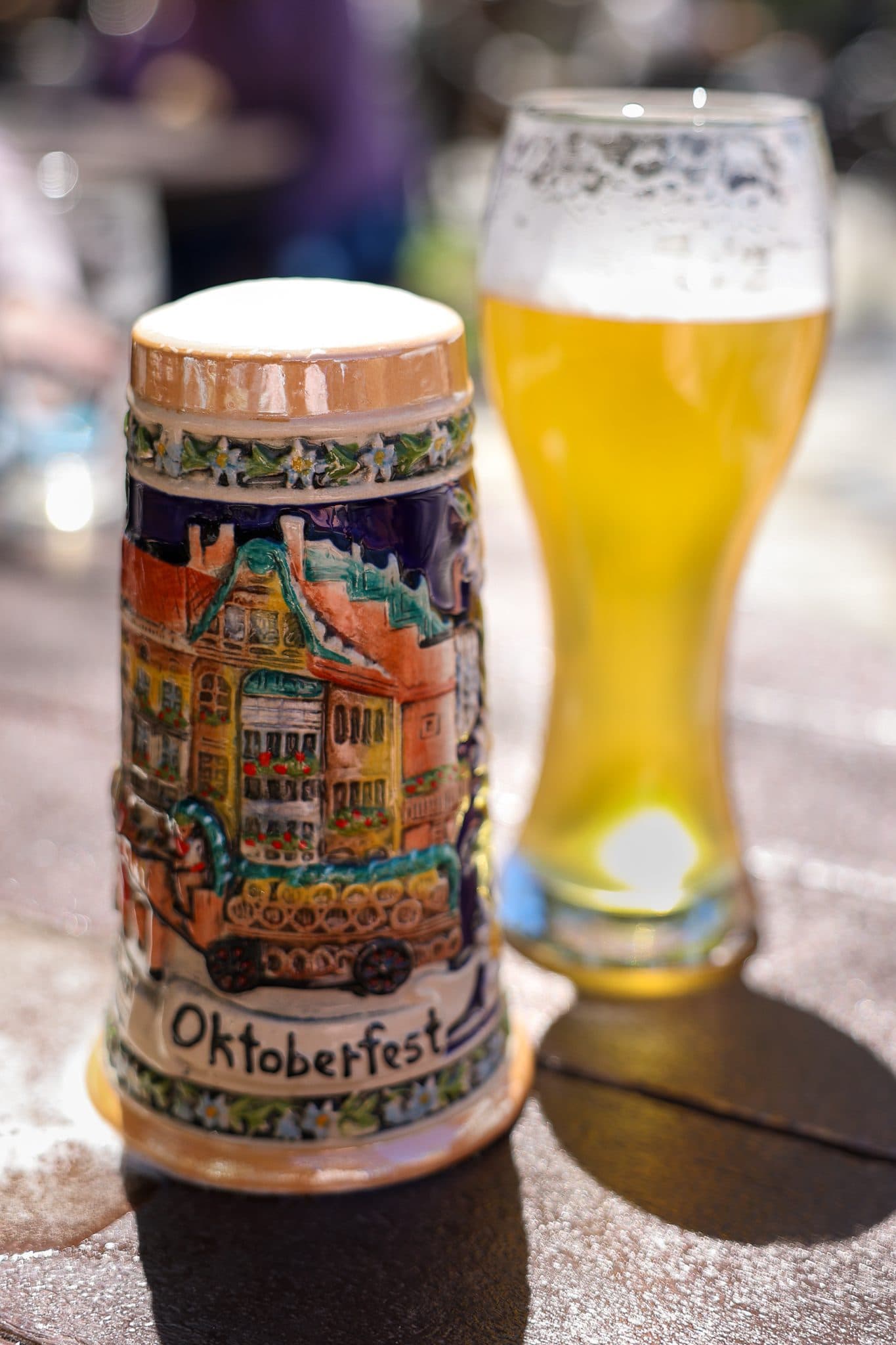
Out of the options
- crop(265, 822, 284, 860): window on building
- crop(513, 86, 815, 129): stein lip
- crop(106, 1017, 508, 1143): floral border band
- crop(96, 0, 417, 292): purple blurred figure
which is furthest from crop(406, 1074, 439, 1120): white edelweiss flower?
crop(96, 0, 417, 292): purple blurred figure

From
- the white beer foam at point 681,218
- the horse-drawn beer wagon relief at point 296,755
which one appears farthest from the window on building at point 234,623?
the white beer foam at point 681,218

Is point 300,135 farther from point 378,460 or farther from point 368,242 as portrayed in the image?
point 378,460

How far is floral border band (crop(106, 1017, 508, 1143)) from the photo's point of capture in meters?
0.54

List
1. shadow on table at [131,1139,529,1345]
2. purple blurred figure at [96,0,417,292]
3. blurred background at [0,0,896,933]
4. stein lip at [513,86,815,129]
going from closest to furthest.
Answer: shadow on table at [131,1139,529,1345] < stein lip at [513,86,815,129] < blurred background at [0,0,896,933] < purple blurred figure at [96,0,417,292]

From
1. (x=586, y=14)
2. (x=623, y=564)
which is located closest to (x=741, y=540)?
(x=623, y=564)

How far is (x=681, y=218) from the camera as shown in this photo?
612mm

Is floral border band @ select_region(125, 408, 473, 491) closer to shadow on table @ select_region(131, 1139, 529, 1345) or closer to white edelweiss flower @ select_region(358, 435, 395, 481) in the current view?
white edelweiss flower @ select_region(358, 435, 395, 481)

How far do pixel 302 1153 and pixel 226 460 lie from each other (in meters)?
0.25

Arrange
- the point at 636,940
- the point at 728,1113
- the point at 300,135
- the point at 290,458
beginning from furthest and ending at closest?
the point at 300,135, the point at 636,940, the point at 728,1113, the point at 290,458

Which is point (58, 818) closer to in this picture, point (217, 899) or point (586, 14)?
point (217, 899)

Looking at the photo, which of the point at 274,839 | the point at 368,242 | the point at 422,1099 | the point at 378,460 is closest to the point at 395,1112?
the point at 422,1099

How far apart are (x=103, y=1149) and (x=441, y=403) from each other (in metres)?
0.30

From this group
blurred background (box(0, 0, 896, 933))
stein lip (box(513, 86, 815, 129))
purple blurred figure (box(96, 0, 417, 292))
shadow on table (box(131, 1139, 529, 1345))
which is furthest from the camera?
purple blurred figure (box(96, 0, 417, 292))

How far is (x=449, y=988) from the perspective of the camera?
0.56 metres
